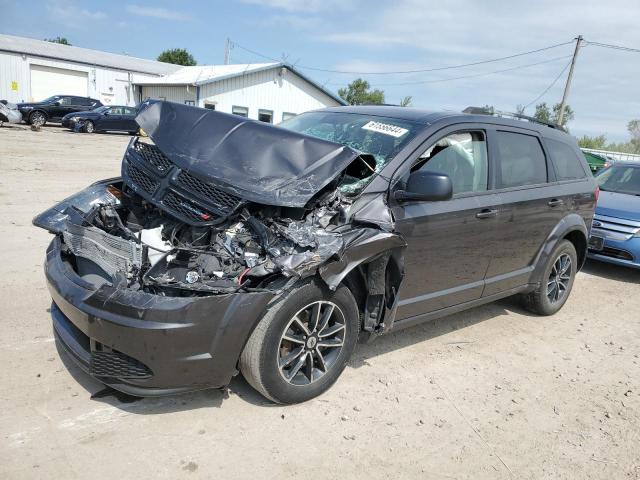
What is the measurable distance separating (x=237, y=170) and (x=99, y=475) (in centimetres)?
181

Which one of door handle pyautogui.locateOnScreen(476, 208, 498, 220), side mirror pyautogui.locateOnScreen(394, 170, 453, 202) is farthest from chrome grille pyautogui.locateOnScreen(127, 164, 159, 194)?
door handle pyautogui.locateOnScreen(476, 208, 498, 220)

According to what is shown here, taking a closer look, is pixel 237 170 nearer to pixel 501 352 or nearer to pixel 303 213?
pixel 303 213

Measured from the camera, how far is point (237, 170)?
10.3ft

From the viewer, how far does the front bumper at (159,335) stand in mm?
2611

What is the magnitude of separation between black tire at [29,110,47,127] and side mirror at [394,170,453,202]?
24449mm

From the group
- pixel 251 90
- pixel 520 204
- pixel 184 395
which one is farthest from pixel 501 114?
pixel 251 90

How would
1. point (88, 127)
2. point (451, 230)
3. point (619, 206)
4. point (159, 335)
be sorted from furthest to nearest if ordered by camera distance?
point (88, 127) → point (619, 206) → point (451, 230) → point (159, 335)

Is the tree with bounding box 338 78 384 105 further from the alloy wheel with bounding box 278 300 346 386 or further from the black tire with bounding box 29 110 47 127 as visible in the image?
the alloy wheel with bounding box 278 300 346 386

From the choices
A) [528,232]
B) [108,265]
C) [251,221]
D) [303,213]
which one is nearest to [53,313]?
[108,265]

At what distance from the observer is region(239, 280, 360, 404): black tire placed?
114 inches

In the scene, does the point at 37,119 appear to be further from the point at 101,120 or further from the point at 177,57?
the point at 177,57

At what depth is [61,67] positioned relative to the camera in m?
34.1

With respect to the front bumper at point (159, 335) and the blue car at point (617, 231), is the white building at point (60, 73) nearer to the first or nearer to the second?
the blue car at point (617, 231)

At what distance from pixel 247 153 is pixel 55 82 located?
37005 mm
